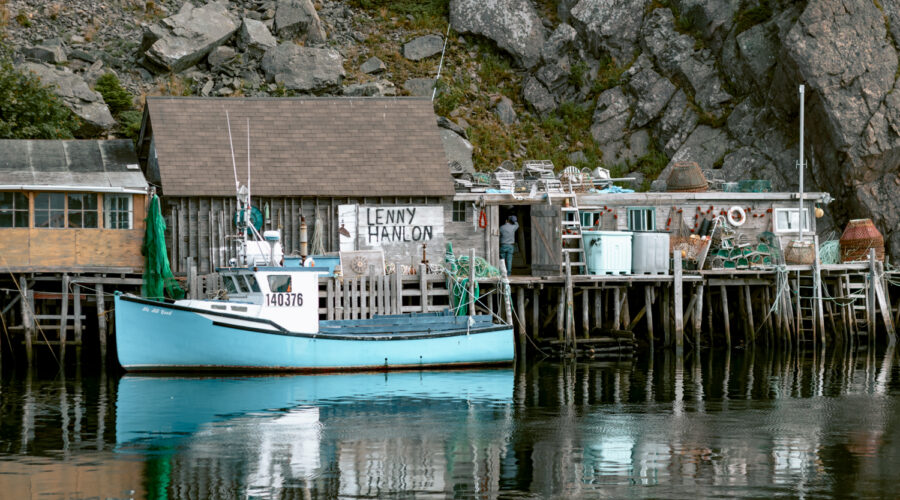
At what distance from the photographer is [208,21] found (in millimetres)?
50875

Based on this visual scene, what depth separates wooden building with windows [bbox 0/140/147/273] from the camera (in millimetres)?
31000

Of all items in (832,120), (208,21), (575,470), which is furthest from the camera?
(208,21)

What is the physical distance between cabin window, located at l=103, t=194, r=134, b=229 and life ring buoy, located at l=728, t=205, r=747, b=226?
60.1 ft

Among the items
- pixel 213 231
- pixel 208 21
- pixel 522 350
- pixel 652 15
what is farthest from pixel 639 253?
pixel 208 21

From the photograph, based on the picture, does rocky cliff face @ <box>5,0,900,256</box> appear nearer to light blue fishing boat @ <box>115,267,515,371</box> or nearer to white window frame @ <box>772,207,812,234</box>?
white window frame @ <box>772,207,812,234</box>

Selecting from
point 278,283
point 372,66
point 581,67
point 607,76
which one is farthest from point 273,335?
point 581,67

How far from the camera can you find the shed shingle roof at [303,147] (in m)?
32.8

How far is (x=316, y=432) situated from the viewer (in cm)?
2125

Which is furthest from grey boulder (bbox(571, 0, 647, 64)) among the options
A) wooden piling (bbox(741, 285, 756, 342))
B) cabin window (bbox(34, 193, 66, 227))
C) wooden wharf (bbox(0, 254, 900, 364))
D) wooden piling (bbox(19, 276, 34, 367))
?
wooden piling (bbox(19, 276, 34, 367))

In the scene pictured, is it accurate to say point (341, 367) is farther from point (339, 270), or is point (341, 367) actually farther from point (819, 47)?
point (819, 47)

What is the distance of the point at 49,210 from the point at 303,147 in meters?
7.45

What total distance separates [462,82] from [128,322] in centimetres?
2916

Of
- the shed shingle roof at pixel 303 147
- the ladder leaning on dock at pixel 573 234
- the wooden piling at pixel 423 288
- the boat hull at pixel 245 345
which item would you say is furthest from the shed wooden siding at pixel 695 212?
the boat hull at pixel 245 345

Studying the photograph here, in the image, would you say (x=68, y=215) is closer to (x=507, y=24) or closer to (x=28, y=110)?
(x=28, y=110)
